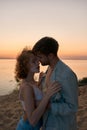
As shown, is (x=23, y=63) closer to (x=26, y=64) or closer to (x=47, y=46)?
(x=26, y=64)

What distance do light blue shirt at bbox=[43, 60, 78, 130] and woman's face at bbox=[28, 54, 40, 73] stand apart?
0.24 m

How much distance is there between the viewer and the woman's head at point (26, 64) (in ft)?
11.2

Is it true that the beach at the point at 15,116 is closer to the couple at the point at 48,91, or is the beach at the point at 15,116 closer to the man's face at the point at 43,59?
the couple at the point at 48,91

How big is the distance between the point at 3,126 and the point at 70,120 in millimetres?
5466

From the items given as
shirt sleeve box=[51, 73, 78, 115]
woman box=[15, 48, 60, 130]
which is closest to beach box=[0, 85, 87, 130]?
woman box=[15, 48, 60, 130]

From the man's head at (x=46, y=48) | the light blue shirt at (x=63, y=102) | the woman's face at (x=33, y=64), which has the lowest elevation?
the light blue shirt at (x=63, y=102)

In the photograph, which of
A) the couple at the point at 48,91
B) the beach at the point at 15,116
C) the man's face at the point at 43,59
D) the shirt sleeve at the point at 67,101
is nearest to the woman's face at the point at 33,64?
the couple at the point at 48,91

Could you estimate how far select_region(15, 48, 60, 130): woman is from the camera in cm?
321

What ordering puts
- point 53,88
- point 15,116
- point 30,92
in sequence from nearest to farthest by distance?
point 53,88 < point 30,92 < point 15,116

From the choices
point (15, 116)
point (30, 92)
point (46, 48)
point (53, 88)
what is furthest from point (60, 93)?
point (15, 116)

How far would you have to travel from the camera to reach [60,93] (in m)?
3.18

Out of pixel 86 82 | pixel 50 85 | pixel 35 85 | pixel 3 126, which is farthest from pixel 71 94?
pixel 86 82

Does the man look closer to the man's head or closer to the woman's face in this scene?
the man's head

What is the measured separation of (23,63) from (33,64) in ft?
0.32
